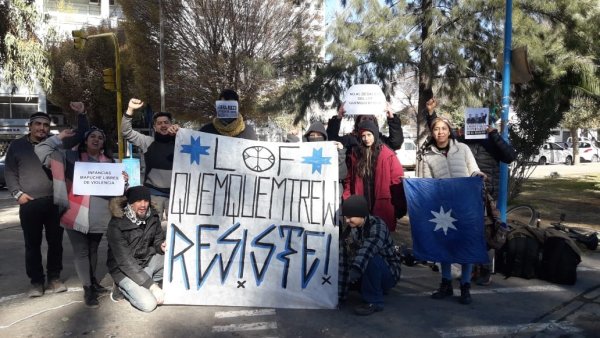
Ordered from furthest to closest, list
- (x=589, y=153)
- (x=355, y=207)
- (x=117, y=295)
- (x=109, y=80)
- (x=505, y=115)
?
(x=589, y=153) < (x=109, y=80) < (x=505, y=115) < (x=117, y=295) < (x=355, y=207)

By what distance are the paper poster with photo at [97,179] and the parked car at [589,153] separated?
38.7m

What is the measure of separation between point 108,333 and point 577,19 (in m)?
8.82

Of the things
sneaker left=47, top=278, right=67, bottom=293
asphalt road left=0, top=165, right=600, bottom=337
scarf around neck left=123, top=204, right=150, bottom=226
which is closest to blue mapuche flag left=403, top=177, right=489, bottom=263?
asphalt road left=0, top=165, right=600, bottom=337

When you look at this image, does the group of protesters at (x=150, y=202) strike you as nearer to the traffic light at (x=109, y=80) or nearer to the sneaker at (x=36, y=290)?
the sneaker at (x=36, y=290)

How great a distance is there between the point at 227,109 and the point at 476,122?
254cm

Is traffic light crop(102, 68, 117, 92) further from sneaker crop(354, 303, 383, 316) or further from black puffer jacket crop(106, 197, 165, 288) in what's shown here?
sneaker crop(354, 303, 383, 316)

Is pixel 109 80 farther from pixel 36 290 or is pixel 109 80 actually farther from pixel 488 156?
pixel 488 156

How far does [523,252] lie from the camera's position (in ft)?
18.0

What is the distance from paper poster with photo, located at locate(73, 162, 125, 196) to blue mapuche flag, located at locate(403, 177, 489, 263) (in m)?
2.71

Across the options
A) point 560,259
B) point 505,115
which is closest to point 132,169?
point 505,115

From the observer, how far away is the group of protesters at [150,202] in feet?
15.0

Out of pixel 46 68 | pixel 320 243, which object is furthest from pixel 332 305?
pixel 46 68

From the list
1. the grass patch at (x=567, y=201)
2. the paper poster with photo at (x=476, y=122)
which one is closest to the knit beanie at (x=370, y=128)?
the paper poster with photo at (x=476, y=122)

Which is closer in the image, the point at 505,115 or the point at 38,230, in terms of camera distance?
the point at 38,230
